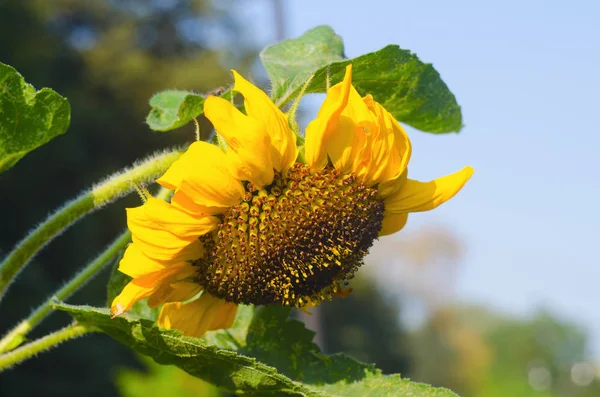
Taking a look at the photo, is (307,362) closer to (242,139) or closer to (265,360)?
(265,360)

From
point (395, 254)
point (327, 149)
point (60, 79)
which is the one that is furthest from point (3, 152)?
point (395, 254)

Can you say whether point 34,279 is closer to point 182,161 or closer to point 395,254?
point 182,161

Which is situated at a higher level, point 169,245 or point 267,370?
Answer: point 169,245

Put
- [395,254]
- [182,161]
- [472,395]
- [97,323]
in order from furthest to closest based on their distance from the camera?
[395,254] < [472,395] < [97,323] < [182,161]

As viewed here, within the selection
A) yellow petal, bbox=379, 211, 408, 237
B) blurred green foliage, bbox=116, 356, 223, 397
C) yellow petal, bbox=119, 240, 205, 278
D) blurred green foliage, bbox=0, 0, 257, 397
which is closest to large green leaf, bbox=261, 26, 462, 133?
yellow petal, bbox=379, 211, 408, 237

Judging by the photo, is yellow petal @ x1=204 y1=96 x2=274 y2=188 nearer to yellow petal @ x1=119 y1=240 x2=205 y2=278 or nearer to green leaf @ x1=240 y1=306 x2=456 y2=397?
yellow petal @ x1=119 y1=240 x2=205 y2=278

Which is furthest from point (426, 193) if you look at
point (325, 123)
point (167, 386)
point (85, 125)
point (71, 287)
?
point (85, 125)

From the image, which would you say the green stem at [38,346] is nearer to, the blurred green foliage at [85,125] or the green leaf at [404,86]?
the green leaf at [404,86]
